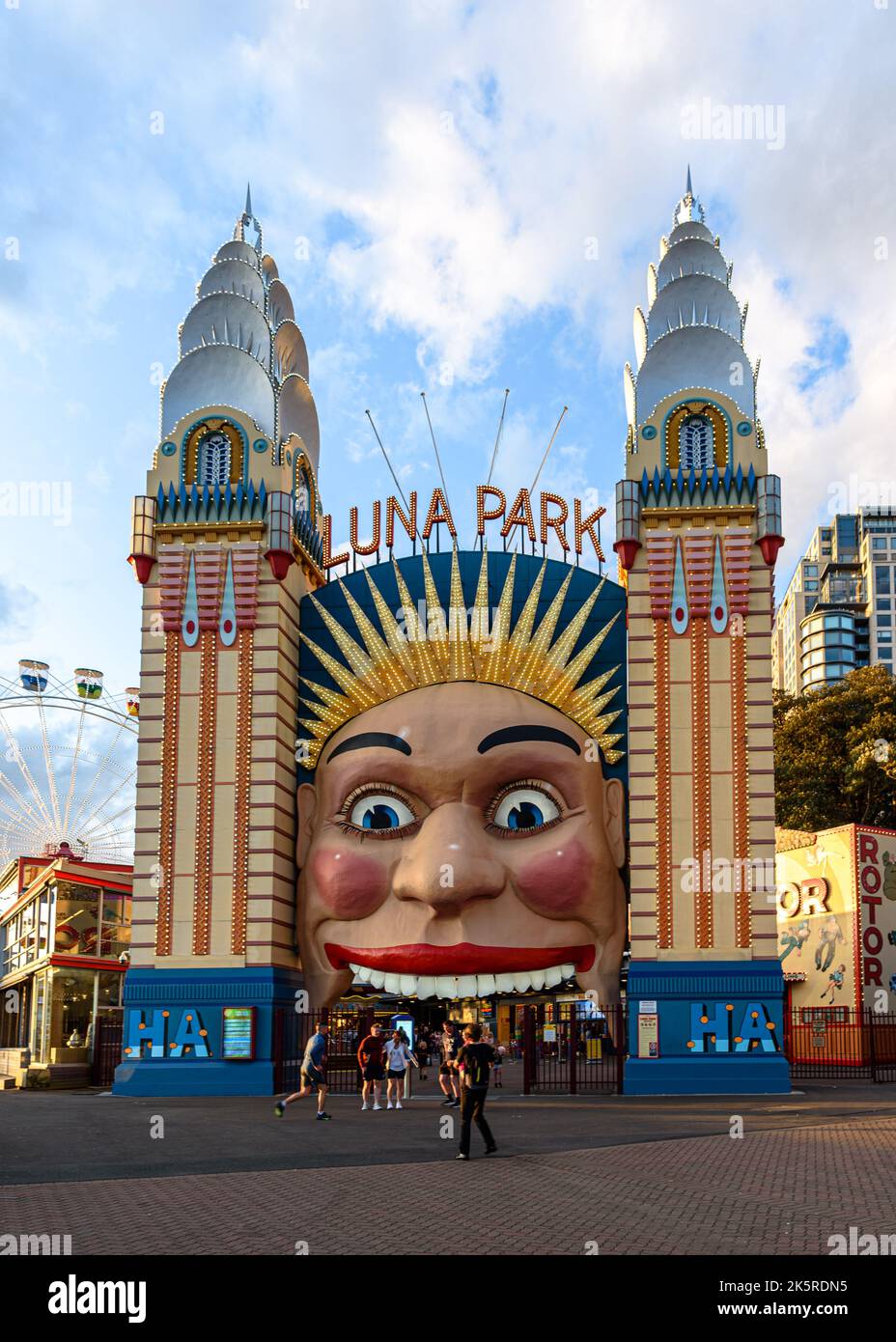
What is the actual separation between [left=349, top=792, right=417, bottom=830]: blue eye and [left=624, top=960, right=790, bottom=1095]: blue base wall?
247 inches

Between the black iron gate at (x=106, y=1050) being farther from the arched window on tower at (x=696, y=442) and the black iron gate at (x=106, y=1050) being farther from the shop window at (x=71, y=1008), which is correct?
the arched window on tower at (x=696, y=442)

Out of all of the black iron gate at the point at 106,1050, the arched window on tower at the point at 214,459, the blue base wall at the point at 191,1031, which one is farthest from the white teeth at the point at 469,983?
the arched window on tower at the point at 214,459

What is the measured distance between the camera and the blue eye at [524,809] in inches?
1251

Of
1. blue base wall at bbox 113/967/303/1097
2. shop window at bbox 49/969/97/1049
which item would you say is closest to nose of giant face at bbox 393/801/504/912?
blue base wall at bbox 113/967/303/1097

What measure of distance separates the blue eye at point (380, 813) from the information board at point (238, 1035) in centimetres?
491

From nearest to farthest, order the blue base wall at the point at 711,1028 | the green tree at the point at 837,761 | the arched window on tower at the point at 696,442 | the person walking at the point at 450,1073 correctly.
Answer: the person walking at the point at 450,1073 < the blue base wall at the point at 711,1028 < the arched window on tower at the point at 696,442 < the green tree at the point at 837,761

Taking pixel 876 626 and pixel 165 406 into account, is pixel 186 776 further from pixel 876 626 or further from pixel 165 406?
pixel 876 626

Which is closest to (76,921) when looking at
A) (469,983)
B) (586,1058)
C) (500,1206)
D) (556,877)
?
(469,983)

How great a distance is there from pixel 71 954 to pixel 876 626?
111 metres

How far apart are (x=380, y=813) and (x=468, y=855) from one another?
294 cm

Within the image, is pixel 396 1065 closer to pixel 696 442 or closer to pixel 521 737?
pixel 521 737

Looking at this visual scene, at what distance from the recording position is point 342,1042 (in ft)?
125

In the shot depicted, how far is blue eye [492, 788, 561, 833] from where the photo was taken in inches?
1251

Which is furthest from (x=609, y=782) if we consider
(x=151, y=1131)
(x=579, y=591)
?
(x=151, y=1131)
